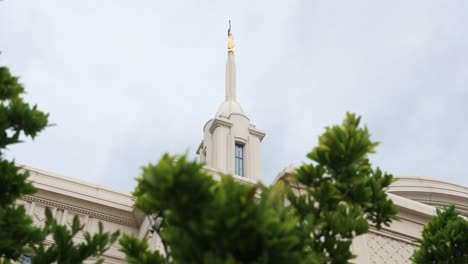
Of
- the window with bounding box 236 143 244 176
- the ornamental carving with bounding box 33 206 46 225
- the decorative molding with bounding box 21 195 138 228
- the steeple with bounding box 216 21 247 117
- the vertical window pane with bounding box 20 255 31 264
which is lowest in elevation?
the vertical window pane with bounding box 20 255 31 264

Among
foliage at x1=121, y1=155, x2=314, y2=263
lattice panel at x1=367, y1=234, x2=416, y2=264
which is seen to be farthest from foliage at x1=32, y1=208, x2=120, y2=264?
lattice panel at x1=367, y1=234, x2=416, y2=264

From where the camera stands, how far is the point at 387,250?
35.0 feet

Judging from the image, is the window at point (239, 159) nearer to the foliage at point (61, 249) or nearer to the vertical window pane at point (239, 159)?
the vertical window pane at point (239, 159)

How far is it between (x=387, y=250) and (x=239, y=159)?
360 inches

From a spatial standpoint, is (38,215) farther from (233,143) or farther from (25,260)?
(233,143)

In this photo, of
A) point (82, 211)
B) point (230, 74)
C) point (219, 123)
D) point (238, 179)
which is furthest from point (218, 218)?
point (230, 74)

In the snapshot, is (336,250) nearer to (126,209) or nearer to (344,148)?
(344,148)

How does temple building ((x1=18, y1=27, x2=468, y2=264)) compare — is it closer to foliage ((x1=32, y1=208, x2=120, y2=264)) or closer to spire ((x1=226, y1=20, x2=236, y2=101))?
spire ((x1=226, y1=20, x2=236, y2=101))

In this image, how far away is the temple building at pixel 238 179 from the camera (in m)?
10.8

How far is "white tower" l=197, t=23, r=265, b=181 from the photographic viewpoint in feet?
61.8

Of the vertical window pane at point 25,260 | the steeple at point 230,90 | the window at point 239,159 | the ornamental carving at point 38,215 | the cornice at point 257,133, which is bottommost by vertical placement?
the vertical window pane at point 25,260

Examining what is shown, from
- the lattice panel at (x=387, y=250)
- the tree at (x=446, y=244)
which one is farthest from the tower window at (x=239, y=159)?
the tree at (x=446, y=244)

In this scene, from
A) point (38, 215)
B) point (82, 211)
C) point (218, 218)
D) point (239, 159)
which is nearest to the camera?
point (218, 218)

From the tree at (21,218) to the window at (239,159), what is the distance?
1290cm
